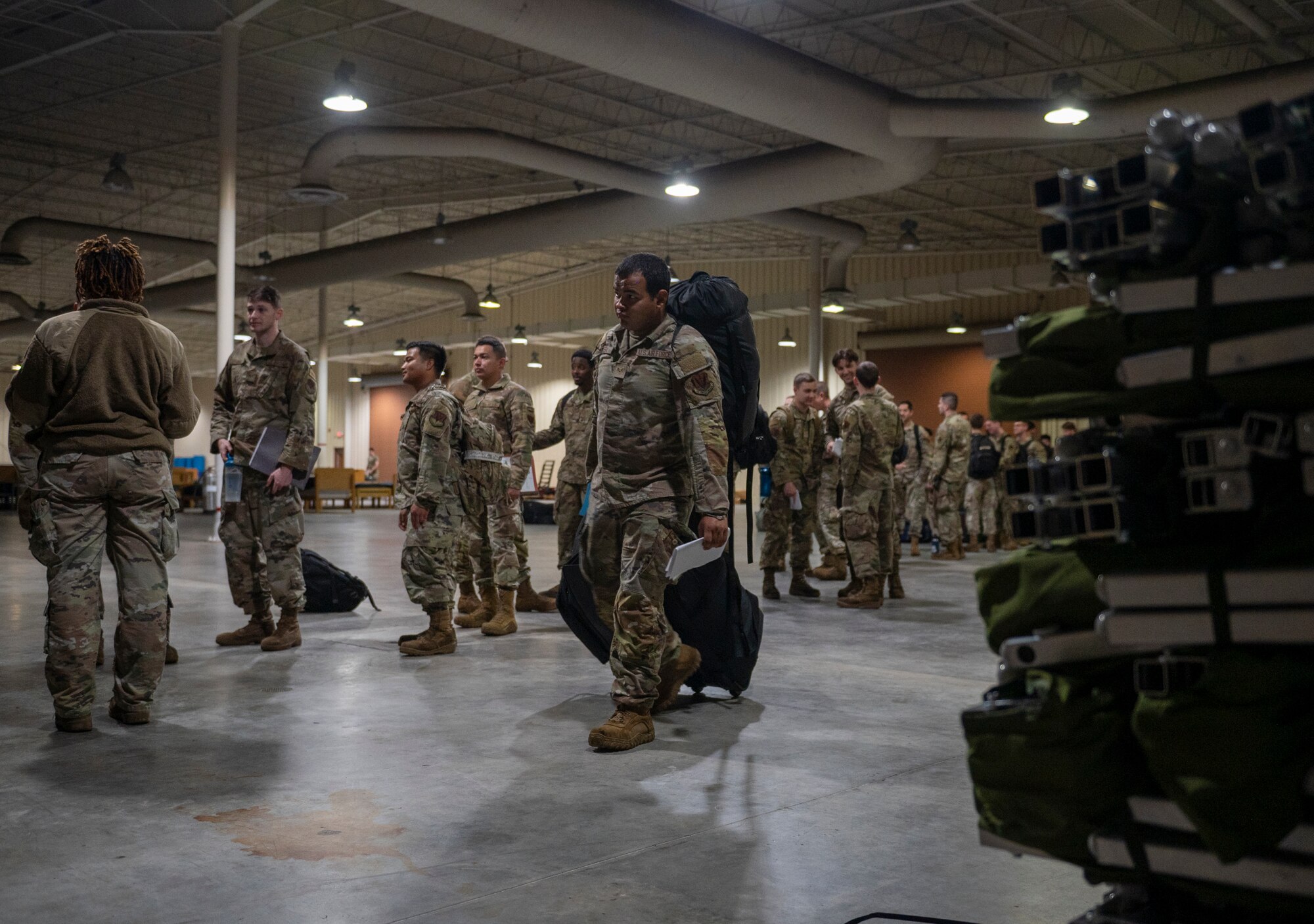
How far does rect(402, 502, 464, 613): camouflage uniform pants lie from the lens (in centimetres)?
587

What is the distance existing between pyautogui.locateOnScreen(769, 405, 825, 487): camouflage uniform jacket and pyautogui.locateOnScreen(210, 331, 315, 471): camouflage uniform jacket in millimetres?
4199

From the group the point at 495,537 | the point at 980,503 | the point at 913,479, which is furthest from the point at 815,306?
the point at 495,537

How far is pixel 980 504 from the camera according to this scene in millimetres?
14086

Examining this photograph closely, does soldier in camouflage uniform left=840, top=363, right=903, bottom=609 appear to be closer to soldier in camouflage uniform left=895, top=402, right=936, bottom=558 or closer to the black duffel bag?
the black duffel bag

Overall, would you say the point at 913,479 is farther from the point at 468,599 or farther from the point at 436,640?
the point at 436,640

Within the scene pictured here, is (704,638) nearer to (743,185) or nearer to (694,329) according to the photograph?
(694,329)

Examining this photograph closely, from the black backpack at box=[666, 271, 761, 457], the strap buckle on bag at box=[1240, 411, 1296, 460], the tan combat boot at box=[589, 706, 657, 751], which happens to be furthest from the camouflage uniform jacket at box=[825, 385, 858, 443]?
the strap buckle on bag at box=[1240, 411, 1296, 460]

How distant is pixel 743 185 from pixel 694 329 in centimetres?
1088

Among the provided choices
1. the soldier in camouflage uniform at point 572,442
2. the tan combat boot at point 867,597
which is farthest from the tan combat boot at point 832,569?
the soldier in camouflage uniform at point 572,442

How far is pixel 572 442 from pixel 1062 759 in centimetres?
641

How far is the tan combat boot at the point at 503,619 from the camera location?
6.56 meters

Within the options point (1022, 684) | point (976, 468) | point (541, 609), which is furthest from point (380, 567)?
point (1022, 684)

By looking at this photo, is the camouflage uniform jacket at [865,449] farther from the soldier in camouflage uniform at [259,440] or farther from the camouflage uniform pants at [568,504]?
the soldier in camouflage uniform at [259,440]

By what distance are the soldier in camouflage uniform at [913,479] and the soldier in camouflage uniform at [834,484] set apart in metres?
2.91
